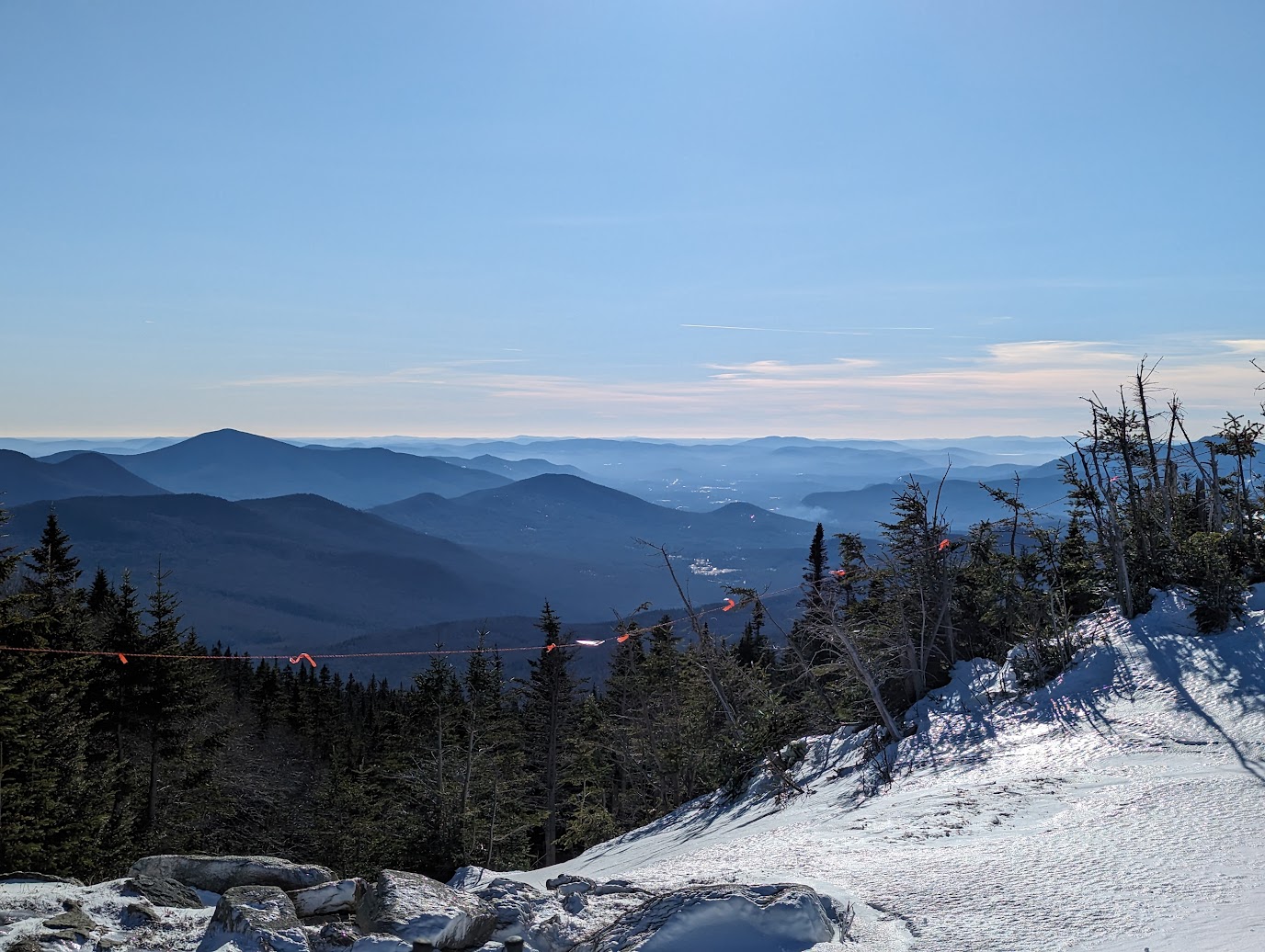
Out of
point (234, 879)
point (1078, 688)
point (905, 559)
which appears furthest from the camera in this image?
point (905, 559)

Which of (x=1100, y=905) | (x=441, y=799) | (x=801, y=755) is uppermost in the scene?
(x=1100, y=905)

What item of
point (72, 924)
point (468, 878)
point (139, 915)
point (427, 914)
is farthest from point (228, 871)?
point (427, 914)

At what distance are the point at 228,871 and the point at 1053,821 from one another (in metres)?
10.9

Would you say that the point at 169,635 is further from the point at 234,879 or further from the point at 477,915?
the point at 477,915

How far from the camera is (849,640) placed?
17516 mm

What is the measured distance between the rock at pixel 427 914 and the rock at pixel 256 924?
0.67 meters

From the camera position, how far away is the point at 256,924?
782 cm

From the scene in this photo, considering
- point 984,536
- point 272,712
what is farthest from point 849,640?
point 272,712

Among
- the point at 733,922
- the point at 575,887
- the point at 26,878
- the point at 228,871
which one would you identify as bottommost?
the point at 26,878

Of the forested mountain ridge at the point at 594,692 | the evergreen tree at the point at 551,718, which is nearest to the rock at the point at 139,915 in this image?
the forested mountain ridge at the point at 594,692

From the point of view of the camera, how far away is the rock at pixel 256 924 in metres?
7.52

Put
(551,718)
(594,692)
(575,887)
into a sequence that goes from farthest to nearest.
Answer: (594,692)
(551,718)
(575,887)

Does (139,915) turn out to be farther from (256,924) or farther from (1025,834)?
(1025,834)

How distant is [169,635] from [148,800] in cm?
588
